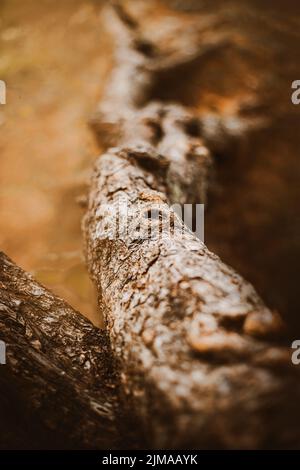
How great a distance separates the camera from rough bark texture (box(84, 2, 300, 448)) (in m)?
0.77

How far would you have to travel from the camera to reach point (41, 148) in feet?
9.52

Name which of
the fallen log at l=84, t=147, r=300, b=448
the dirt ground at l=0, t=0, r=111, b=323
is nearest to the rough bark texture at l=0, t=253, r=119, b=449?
the fallen log at l=84, t=147, r=300, b=448

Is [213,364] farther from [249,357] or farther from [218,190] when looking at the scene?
[218,190]

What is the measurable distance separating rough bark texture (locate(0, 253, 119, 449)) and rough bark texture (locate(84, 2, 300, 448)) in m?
0.11

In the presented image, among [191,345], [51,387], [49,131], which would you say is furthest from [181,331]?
[49,131]

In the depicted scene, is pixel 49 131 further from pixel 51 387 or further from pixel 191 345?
pixel 191 345

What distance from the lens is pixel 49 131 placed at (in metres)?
3.02

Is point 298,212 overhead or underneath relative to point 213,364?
overhead

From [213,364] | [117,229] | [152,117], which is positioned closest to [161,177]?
[117,229]

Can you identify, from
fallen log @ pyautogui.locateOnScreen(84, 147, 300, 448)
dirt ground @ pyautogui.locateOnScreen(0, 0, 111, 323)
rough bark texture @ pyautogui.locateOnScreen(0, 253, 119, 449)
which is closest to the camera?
fallen log @ pyautogui.locateOnScreen(84, 147, 300, 448)

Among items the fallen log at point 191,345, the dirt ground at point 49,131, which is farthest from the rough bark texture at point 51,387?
the dirt ground at point 49,131

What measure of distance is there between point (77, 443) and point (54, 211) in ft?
6.09

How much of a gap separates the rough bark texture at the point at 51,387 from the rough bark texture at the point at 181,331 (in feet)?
0.35

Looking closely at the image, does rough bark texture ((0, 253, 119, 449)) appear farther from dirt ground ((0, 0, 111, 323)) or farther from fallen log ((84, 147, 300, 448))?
dirt ground ((0, 0, 111, 323))
